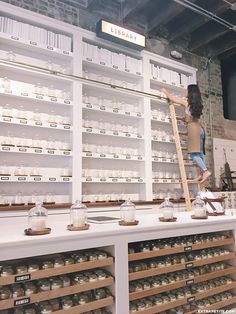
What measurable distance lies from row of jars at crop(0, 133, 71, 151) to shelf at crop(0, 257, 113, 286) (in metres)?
2.17

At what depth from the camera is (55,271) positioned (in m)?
1.28

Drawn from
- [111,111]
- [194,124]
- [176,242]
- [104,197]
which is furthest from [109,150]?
[176,242]

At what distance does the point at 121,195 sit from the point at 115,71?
6.19 ft

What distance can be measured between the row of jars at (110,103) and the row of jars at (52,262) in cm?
268

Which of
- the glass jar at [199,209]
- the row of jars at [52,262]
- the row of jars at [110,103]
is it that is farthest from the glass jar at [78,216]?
the row of jars at [110,103]

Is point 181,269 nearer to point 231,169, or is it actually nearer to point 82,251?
point 82,251

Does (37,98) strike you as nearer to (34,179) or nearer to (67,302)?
(34,179)

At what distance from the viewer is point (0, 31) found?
3174mm

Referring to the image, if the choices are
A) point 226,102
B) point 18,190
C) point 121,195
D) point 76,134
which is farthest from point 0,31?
point 226,102

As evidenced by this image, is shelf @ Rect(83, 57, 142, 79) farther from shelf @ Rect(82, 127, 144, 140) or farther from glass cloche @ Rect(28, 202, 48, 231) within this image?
glass cloche @ Rect(28, 202, 48, 231)

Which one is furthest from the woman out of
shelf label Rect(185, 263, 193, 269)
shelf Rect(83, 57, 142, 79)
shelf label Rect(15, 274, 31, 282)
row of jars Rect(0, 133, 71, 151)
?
shelf label Rect(15, 274, 31, 282)

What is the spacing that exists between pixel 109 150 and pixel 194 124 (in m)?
1.52

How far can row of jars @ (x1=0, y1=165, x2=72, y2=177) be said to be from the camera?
310cm

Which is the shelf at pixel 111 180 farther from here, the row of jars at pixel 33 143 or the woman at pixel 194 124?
the woman at pixel 194 124
